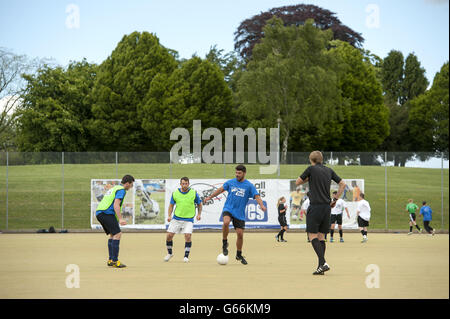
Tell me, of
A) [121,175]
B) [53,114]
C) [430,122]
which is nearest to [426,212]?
[121,175]

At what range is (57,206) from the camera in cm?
3055

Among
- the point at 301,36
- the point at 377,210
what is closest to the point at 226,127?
the point at 301,36

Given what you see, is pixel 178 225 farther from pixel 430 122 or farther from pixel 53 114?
pixel 430 122

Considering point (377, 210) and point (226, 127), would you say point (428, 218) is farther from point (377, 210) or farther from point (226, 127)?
point (226, 127)

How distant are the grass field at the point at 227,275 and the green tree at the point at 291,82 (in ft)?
105

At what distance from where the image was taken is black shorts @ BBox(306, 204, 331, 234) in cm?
1066

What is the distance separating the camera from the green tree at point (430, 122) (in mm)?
58781

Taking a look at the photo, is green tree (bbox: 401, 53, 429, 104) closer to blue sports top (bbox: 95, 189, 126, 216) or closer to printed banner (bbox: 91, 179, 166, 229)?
printed banner (bbox: 91, 179, 166, 229)

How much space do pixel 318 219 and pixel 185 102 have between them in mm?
41892

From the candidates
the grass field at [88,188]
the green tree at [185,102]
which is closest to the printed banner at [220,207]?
the grass field at [88,188]

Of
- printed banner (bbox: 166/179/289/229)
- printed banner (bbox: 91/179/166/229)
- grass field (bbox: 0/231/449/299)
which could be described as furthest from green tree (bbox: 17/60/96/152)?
grass field (bbox: 0/231/449/299)

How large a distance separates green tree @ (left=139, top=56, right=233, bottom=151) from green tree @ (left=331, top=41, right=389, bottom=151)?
33.6 ft

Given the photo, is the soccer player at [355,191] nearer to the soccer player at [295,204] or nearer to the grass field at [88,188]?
the soccer player at [295,204]

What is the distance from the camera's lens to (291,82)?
48438 millimetres
